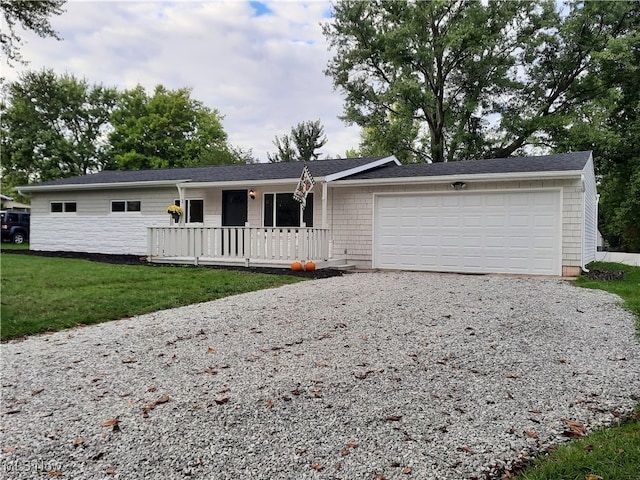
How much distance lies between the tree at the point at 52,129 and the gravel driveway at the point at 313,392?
3223 cm

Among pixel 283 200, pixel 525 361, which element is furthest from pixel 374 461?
pixel 283 200

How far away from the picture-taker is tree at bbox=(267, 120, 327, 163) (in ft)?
93.3

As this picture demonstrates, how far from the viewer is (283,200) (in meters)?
12.9

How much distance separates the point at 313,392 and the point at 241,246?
8388 mm

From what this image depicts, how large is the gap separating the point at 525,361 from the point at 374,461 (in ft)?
7.00

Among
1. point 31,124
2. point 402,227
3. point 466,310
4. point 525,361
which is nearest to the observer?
point 525,361

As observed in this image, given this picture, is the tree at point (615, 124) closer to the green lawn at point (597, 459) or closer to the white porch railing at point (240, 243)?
the white porch railing at point (240, 243)

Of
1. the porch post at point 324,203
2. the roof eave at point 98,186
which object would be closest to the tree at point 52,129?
the roof eave at point 98,186

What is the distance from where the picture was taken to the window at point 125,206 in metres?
15.3

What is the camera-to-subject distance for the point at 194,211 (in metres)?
14.1

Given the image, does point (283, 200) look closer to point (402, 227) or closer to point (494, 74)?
point (402, 227)

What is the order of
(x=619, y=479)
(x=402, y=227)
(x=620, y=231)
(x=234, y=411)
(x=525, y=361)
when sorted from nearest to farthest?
(x=619, y=479) < (x=234, y=411) < (x=525, y=361) < (x=402, y=227) < (x=620, y=231)

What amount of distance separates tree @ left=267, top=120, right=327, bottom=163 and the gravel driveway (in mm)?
23606

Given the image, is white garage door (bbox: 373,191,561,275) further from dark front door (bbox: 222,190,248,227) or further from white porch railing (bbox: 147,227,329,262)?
dark front door (bbox: 222,190,248,227)
